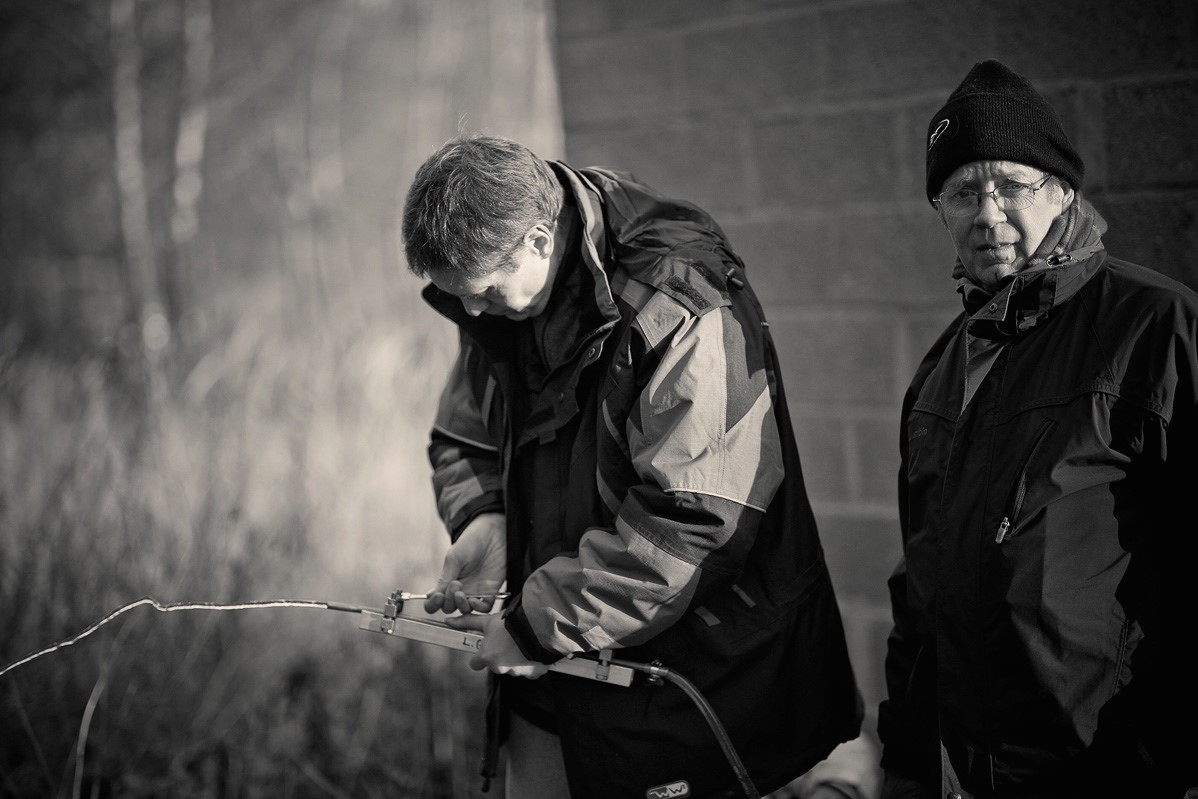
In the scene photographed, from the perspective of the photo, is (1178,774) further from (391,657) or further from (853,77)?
(391,657)

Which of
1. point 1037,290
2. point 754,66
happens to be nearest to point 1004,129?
point 1037,290

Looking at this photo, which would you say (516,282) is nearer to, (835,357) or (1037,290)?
(1037,290)

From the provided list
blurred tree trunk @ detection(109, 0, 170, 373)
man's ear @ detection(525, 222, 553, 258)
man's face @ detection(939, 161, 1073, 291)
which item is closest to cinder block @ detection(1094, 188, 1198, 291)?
man's face @ detection(939, 161, 1073, 291)

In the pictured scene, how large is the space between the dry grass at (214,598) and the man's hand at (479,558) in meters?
1.09

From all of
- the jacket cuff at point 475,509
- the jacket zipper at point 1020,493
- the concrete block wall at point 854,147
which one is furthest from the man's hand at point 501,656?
the concrete block wall at point 854,147

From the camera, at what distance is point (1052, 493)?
156 centimetres

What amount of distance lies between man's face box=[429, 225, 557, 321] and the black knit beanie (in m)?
0.77

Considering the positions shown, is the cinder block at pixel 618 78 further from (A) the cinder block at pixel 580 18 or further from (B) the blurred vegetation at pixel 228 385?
(B) the blurred vegetation at pixel 228 385

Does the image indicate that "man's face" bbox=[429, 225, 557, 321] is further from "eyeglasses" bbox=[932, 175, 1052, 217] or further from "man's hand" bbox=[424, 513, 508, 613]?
"eyeglasses" bbox=[932, 175, 1052, 217]

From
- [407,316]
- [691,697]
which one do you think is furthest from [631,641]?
[407,316]

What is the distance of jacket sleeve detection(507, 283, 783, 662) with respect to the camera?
6.01 ft

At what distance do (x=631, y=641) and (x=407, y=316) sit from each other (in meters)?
5.53

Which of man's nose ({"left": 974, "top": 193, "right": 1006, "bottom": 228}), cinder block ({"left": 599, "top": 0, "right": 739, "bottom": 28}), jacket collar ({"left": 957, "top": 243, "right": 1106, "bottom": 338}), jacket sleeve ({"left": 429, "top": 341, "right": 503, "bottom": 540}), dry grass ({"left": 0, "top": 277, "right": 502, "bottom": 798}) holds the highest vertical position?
cinder block ({"left": 599, "top": 0, "right": 739, "bottom": 28})

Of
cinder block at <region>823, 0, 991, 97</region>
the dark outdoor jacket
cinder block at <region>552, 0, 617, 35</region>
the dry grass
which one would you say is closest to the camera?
the dark outdoor jacket
